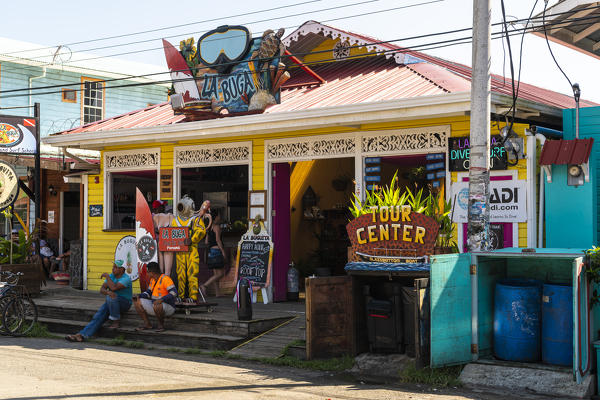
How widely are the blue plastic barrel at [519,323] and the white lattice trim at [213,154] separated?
665 centimetres

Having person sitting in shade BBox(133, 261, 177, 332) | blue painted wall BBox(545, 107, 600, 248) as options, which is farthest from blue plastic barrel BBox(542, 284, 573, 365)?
person sitting in shade BBox(133, 261, 177, 332)

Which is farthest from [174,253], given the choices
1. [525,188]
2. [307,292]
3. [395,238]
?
[525,188]

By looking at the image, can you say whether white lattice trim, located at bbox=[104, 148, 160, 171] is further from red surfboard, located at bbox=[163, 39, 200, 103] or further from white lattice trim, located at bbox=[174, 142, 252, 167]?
red surfboard, located at bbox=[163, 39, 200, 103]

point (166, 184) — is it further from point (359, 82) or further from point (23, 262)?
point (359, 82)

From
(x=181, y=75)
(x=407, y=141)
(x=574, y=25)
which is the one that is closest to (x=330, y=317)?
(x=407, y=141)

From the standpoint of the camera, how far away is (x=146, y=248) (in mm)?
12922

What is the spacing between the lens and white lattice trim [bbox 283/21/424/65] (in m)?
13.6

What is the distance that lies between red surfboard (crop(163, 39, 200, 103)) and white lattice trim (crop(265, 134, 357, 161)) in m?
2.17

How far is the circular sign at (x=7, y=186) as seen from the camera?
49.3 ft

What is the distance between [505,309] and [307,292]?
2510 mm

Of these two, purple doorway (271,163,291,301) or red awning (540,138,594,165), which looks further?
purple doorway (271,163,291,301)

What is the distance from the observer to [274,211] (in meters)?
13.4

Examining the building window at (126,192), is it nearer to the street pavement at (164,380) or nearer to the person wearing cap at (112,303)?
the person wearing cap at (112,303)

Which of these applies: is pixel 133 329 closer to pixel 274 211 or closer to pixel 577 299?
pixel 274 211
